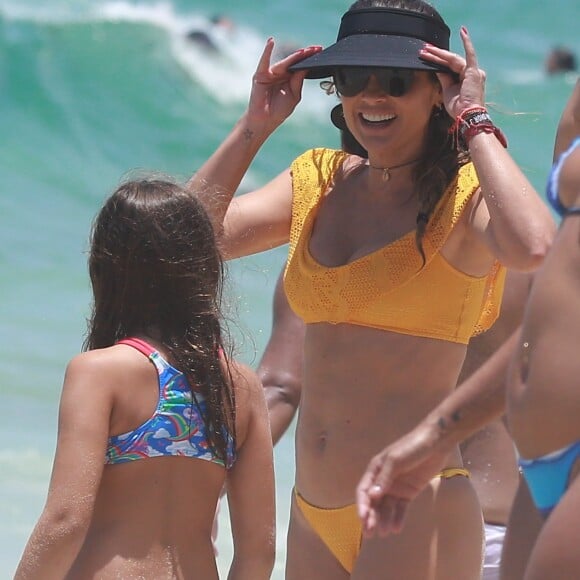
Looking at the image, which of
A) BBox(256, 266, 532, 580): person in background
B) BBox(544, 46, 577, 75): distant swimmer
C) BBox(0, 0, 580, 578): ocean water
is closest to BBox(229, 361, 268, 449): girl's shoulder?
BBox(256, 266, 532, 580): person in background

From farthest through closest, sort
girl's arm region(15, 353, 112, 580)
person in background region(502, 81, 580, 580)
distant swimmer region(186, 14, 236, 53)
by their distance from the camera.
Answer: distant swimmer region(186, 14, 236, 53), girl's arm region(15, 353, 112, 580), person in background region(502, 81, 580, 580)

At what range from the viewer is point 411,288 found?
3.31m

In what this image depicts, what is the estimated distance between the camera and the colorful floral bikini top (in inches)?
110

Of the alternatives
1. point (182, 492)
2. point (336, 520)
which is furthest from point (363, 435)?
point (182, 492)

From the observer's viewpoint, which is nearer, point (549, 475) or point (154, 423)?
point (549, 475)

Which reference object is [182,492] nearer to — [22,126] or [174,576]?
[174,576]

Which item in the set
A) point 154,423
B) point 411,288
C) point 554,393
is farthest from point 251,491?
point 554,393

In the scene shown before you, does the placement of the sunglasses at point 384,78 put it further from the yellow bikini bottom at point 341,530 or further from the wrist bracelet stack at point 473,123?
the yellow bikini bottom at point 341,530

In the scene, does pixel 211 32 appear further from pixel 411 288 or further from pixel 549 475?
pixel 549 475

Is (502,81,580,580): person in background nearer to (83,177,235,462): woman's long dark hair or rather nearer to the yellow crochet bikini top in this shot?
(83,177,235,462): woman's long dark hair

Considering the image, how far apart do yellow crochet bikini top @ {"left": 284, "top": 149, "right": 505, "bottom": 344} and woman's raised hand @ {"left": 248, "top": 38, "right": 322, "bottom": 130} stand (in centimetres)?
57

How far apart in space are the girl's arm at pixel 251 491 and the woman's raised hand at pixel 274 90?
3.41ft

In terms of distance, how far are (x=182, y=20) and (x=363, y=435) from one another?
1302cm

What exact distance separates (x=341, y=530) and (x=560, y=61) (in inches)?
527
